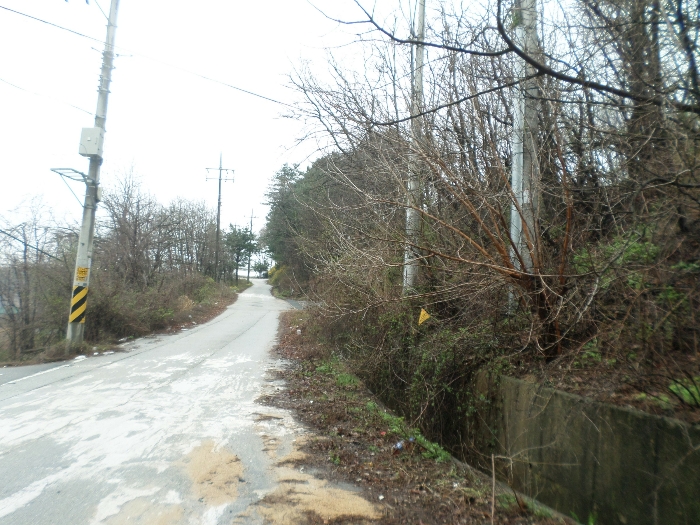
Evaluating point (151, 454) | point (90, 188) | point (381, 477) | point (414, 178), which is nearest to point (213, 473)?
point (151, 454)

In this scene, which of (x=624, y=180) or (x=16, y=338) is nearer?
(x=624, y=180)

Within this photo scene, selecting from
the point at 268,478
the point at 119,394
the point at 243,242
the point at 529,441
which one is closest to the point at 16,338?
the point at 119,394

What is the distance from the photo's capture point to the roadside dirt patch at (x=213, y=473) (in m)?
4.81

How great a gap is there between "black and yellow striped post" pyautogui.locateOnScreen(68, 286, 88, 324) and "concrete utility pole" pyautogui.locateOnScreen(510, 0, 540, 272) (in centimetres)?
1303

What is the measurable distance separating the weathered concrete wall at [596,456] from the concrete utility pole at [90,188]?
43.1ft

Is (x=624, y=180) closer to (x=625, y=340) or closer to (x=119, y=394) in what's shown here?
(x=625, y=340)

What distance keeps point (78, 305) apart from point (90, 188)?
3485 mm

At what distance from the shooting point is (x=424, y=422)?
809cm

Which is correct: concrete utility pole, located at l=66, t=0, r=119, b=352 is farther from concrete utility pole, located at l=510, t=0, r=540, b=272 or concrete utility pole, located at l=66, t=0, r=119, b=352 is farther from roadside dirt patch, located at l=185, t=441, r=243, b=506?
concrete utility pole, located at l=510, t=0, r=540, b=272

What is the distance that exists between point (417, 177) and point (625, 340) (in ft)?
14.2

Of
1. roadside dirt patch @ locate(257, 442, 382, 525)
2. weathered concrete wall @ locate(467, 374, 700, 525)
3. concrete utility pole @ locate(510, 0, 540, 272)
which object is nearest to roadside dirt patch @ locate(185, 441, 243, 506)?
roadside dirt patch @ locate(257, 442, 382, 525)

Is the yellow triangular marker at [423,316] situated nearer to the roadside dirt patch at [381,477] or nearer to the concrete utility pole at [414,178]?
the concrete utility pole at [414,178]

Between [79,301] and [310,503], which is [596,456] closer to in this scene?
[310,503]

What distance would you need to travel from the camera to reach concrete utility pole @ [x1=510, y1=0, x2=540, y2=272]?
6.81 m
